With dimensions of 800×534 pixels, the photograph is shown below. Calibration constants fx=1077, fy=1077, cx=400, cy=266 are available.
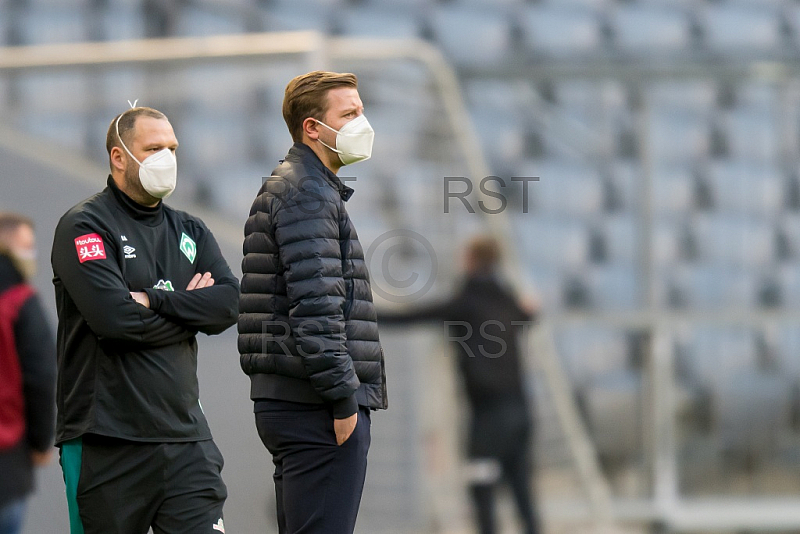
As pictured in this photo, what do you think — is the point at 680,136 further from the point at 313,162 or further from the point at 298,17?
the point at 313,162

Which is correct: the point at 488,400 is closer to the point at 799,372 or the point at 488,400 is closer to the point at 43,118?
the point at 43,118

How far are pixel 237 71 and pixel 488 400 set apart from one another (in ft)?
5.80

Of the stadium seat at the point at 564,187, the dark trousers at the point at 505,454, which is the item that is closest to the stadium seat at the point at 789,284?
the stadium seat at the point at 564,187

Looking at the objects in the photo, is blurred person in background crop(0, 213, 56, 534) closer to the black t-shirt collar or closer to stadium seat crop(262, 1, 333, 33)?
the black t-shirt collar

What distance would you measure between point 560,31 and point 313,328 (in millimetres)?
7040

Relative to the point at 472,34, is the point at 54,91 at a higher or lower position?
lower

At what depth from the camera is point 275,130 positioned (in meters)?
4.27

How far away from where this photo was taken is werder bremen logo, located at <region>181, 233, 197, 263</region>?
8.32 ft

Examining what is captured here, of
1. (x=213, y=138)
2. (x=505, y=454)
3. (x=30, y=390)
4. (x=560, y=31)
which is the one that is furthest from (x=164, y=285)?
(x=560, y=31)

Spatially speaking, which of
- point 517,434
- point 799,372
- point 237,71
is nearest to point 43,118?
point 237,71

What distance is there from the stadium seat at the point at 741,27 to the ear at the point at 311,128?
7263 millimetres

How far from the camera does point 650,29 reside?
907cm

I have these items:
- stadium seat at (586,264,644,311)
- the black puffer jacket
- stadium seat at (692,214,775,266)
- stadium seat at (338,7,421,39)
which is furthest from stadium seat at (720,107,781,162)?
the black puffer jacket

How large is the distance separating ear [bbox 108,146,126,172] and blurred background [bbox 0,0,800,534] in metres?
1.69
